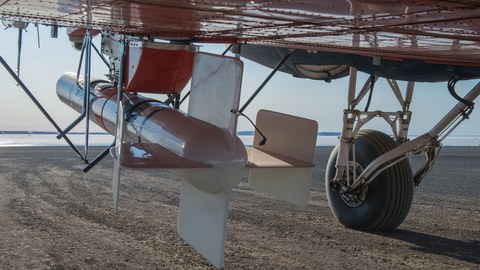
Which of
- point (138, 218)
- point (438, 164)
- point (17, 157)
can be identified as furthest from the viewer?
point (438, 164)

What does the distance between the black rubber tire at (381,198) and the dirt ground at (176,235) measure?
12 cm

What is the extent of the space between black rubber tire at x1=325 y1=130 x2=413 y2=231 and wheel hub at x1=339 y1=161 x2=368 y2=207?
0.11ft

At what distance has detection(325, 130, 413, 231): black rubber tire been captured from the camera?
721 cm

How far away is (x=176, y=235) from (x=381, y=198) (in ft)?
6.92

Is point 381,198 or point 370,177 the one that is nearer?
point 370,177

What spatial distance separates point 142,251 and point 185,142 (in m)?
1.71

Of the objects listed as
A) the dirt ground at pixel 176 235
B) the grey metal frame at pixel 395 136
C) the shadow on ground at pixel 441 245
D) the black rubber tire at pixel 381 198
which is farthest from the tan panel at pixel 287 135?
the black rubber tire at pixel 381 198

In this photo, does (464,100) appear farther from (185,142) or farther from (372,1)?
(372,1)

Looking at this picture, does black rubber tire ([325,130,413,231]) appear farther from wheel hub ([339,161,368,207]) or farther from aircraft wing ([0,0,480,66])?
aircraft wing ([0,0,480,66])

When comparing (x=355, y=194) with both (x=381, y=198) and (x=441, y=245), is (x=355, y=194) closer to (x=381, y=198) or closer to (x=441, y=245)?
(x=381, y=198)

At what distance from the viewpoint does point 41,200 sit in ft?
27.4

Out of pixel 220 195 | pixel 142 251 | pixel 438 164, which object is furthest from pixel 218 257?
pixel 438 164

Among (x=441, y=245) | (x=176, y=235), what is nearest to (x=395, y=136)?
(x=441, y=245)

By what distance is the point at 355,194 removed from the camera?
734 cm
